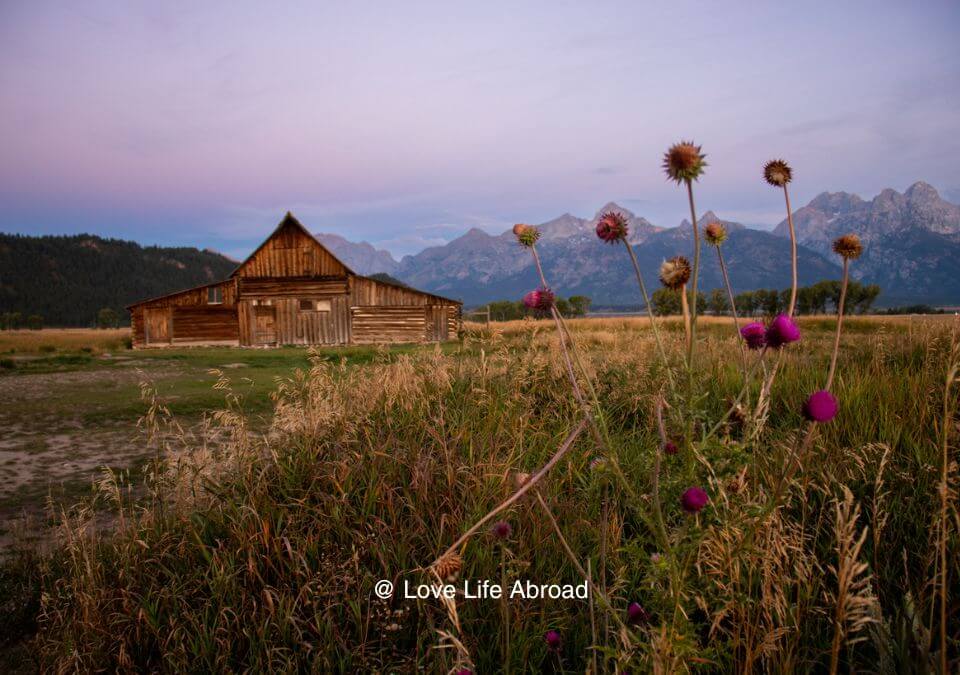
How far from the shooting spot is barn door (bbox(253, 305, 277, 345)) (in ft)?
98.7

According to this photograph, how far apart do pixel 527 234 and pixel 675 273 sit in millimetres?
819

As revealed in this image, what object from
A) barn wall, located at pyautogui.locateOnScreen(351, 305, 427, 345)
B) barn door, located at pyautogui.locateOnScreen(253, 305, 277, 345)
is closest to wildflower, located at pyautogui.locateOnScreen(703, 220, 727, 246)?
barn wall, located at pyautogui.locateOnScreen(351, 305, 427, 345)

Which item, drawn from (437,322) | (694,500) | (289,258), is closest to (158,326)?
(289,258)

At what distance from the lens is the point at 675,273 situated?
74.0 inches

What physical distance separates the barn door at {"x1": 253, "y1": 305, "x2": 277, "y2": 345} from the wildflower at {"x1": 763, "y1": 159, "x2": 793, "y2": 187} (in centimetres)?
3060

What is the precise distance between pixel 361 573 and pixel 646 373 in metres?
4.49

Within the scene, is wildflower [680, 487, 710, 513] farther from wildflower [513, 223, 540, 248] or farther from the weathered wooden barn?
the weathered wooden barn

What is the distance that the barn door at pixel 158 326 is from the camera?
100 feet

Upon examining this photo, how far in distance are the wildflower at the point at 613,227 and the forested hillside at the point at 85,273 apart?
518 ft

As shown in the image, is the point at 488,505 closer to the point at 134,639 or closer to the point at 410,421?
the point at 410,421

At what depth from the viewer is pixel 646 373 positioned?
6230mm

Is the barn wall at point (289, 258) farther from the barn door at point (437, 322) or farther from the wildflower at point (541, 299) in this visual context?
the wildflower at point (541, 299)

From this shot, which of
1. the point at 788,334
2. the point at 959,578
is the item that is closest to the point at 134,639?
the point at 788,334

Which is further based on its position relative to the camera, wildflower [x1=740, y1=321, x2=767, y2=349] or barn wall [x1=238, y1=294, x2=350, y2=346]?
barn wall [x1=238, y1=294, x2=350, y2=346]
